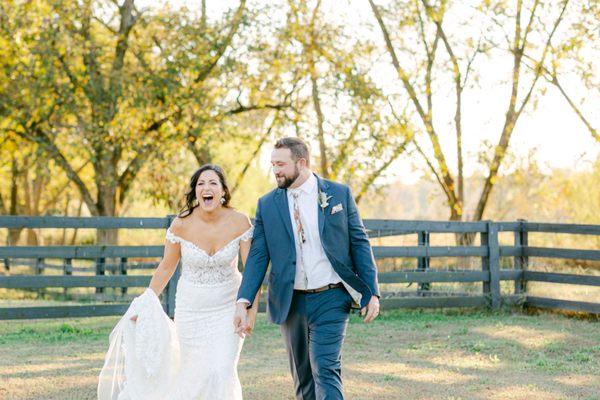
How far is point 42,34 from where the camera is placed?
1797 cm

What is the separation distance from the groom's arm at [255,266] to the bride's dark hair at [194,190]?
59 cm

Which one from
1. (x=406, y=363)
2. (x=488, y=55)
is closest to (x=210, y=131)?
(x=488, y=55)

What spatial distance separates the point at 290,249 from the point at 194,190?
3.44 ft

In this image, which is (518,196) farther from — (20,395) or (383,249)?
(20,395)

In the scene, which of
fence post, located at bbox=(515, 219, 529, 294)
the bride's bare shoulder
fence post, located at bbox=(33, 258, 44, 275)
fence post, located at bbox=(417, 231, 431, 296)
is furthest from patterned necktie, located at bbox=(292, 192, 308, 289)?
fence post, located at bbox=(33, 258, 44, 275)

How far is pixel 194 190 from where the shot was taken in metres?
5.90

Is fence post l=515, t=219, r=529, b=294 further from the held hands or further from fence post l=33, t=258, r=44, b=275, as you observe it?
fence post l=33, t=258, r=44, b=275

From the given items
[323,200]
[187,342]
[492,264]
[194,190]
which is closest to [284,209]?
[323,200]

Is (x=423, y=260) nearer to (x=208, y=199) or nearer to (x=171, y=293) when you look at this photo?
(x=171, y=293)

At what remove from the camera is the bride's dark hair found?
575 centimetres

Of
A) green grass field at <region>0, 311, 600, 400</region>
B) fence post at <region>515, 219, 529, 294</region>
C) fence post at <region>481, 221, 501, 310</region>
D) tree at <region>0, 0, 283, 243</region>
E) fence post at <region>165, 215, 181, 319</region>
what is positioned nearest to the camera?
green grass field at <region>0, 311, 600, 400</region>

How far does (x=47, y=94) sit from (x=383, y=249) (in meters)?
8.96

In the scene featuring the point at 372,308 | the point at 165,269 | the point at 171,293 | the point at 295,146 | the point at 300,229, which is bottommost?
the point at 171,293

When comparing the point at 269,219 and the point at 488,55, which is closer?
the point at 269,219
